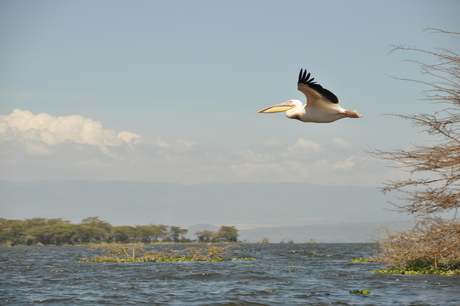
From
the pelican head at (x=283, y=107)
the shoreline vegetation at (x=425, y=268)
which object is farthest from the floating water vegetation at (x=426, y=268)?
the pelican head at (x=283, y=107)

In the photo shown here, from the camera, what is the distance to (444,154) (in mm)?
14883

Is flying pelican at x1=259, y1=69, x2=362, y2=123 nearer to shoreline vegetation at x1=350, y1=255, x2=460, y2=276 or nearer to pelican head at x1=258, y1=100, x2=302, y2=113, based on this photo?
pelican head at x1=258, y1=100, x2=302, y2=113

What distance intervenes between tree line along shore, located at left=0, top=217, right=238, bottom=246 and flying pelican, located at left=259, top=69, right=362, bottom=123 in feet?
340

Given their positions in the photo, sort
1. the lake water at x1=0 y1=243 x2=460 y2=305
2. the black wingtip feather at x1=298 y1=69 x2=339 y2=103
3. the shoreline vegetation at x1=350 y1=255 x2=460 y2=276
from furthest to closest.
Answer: the shoreline vegetation at x1=350 y1=255 x2=460 y2=276 < the lake water at x1=0 y1=243 x2=460 y2=305 < the black wingtip feather at x1=298 y1=69 x2=339 y2=103

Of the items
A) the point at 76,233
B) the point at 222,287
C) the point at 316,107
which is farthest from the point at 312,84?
the point at 76,233

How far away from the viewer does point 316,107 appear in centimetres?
1227

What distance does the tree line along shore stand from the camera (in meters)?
112

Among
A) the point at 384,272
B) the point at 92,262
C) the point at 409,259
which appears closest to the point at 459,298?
the point at 409,259

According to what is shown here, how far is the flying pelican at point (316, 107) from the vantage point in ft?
38.6

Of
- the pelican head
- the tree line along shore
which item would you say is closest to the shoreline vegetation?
the pelican head

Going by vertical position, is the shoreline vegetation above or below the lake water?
above

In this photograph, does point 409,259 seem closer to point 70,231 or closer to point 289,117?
point 289,117

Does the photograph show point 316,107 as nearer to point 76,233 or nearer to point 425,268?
point 425,268

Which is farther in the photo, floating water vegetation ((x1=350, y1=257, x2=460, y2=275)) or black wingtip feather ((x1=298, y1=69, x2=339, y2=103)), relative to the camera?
floating water vegetation ((x1=350, y1=257, x2=460, y2=275))
